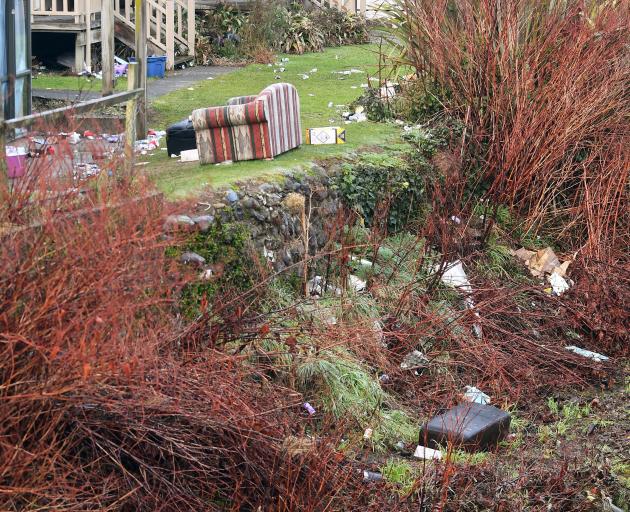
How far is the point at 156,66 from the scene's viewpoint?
591 inches

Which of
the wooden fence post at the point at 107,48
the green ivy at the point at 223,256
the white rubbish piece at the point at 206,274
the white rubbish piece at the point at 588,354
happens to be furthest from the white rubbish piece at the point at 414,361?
the wooden fence post at the point at 107,48

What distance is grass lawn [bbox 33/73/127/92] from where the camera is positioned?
13494 mm

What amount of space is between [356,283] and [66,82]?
7.42 m

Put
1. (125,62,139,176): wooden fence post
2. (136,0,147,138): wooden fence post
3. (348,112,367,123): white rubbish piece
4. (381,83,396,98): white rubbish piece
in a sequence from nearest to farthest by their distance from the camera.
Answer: (125,62,139,176): wooden fence post → (136,0,147,138): wooden fence post → (348,112,367,123): white rubbish piece → (381,83,396,98): white rubbish piece

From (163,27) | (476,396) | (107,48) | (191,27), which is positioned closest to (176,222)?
(476,396)

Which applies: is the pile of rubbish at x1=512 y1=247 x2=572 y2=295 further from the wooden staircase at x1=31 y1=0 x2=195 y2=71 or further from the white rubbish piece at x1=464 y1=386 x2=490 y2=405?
the wooden staircase at x1=31 y1=0 x2=195 y2=71

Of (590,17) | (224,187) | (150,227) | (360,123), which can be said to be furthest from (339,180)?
(150,227)

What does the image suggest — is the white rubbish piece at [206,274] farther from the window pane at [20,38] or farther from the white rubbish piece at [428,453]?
the window pane at [20,38]

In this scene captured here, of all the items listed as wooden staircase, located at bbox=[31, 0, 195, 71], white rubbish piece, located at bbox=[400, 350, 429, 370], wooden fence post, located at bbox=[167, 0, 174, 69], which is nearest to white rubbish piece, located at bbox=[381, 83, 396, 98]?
wooden staircase, located at bbox=[31, 0, 195, 71]

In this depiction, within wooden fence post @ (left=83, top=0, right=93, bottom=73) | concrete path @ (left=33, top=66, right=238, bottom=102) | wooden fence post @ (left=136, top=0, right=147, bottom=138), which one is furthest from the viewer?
wooden fence post @ (left=83, top=0, right=93, bottom=73)

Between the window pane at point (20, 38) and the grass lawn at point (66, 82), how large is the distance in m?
2.93

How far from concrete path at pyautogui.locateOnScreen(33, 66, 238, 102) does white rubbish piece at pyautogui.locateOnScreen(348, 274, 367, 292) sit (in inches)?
178

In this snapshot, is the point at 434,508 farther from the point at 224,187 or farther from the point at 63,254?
the point at 224,187

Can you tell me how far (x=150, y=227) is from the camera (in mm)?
4781
